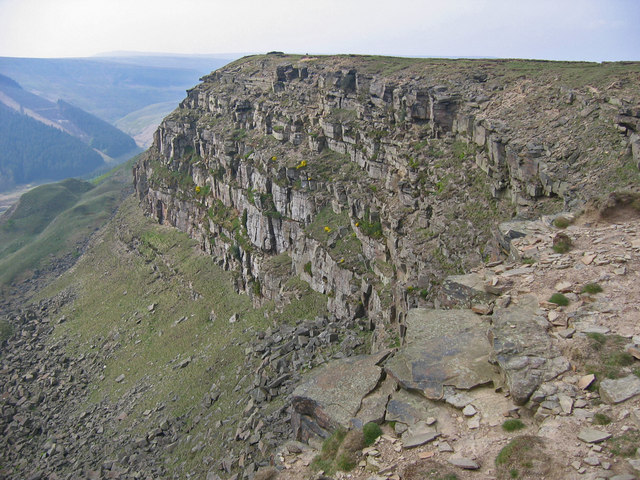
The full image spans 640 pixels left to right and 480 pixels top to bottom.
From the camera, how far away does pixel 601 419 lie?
1529 centimetres

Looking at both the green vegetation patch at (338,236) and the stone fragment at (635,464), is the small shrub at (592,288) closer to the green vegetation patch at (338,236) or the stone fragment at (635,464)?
the stone fragment at (635,464)

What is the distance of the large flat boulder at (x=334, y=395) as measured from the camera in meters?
21.7

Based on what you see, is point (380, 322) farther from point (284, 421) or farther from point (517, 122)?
point (517, 122)

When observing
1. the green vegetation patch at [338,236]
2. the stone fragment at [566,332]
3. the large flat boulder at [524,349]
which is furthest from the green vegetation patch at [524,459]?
the green vegetation patch at [338,236]

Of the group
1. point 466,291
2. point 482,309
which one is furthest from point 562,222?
point 482,309

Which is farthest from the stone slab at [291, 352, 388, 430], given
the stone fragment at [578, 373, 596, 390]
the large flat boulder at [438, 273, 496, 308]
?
the stone fragment at [578, 373, 596, 390]

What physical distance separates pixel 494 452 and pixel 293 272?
43574 mm

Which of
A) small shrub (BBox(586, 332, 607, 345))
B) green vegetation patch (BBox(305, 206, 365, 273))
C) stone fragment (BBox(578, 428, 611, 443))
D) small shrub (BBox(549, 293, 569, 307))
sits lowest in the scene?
green vegetation patch (BBox(305, 206, 365, 273))

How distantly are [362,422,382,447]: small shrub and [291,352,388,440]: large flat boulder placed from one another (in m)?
1.66

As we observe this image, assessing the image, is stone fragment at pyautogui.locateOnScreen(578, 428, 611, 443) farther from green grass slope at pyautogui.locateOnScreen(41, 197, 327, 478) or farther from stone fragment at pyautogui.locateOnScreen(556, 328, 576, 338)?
green grass slope at pyautogui.locateOnScreen(41, 197, 327, 478)

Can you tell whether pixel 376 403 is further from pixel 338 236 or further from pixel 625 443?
pixel 338 236

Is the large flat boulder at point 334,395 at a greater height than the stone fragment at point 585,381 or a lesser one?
lesser

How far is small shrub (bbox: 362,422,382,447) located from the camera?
61.2 ft

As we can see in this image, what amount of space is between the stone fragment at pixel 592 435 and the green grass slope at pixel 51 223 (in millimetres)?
109553
